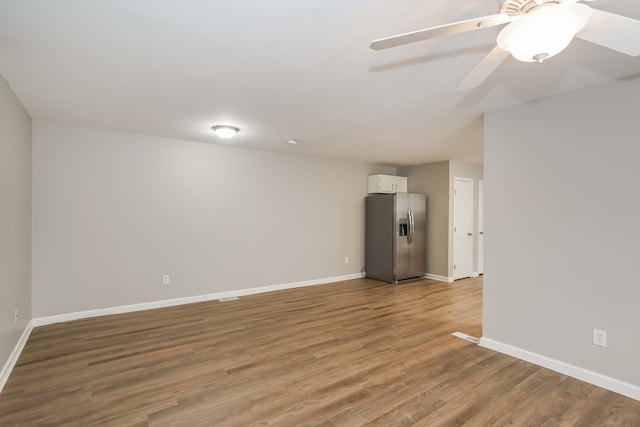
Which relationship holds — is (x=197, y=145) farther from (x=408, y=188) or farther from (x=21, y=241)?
(x=408, y=188)

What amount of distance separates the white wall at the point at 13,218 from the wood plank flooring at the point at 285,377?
1.34ft

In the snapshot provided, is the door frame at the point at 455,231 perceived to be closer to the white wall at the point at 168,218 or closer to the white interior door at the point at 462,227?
the white interior door at the point at 462,227

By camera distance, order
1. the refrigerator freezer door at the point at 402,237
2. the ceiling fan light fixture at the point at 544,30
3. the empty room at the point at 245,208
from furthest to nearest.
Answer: the refrigerator freezer door at the point at 402,237
the empty room at the point at 245,208
the ceiling fan light fixture at the point at 544,30

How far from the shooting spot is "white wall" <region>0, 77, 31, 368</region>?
100 inches

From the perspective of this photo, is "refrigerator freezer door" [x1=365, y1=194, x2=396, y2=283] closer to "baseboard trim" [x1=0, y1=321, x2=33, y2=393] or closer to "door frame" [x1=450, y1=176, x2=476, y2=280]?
"door frame" [x1=450, y1=176, x2=476, y2=280]

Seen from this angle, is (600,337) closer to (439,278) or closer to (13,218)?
(439,278)

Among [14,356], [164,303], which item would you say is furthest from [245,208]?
[14,356]

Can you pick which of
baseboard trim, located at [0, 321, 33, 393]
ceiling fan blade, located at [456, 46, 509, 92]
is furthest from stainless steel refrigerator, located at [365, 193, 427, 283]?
baseboard trim, located at [0, 321, 33, 393]

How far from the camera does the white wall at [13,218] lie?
254 centimetres

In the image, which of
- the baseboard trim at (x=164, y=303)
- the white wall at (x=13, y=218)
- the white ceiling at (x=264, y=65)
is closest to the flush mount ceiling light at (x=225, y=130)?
the white ceiling at (x=264, y=65)

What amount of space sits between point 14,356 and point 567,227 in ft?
16.4

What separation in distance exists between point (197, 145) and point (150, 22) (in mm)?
3163

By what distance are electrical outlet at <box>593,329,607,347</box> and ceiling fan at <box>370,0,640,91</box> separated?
2.15 m

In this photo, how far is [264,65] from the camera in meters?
2.28
